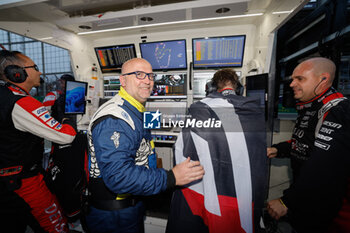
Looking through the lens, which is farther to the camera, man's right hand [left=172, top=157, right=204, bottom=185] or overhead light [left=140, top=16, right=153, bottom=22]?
overhead light [left=140, top=16, right=153, bottom=22]

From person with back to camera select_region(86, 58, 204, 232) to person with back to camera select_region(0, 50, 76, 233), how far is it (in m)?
0.50

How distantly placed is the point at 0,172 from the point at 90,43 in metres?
2.58

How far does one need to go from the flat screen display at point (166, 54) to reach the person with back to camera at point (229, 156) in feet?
6.13

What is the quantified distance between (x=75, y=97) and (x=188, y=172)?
256 centimetres

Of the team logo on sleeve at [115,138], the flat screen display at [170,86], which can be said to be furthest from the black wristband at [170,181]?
the flat screen display at [170,86]

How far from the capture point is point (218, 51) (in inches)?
95.5

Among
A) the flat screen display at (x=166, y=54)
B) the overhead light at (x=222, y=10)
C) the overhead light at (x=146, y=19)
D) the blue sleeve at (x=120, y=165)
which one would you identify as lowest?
the blue sleeve at (x=120, y=165)

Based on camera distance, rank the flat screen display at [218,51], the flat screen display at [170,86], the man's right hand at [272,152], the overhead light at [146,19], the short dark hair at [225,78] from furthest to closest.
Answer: the flat screen display at [170,86]
the flat screen display at [218,51]
the overhead light at [146,19]
the man's right hand at [272,152]
the short dark hair at [225,78]

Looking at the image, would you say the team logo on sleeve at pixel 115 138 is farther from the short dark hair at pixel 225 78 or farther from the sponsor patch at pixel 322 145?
the sponsor patch at pixel 322 145

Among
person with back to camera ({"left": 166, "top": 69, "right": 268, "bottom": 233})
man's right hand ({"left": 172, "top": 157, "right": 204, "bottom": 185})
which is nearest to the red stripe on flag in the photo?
person with back to camera ({"left": 166, "top": 69, "right": 268, "bottom": 233})

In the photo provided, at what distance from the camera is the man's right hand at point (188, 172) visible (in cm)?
88

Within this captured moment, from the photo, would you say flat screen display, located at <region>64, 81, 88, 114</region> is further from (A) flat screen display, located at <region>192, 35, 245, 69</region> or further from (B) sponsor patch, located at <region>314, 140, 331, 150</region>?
(B) sponsor patch, located at <region>314, 140, 331, 150</region>

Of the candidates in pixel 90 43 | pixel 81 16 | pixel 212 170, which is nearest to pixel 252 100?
pixel 212 170

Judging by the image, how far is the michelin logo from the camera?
958 mm
